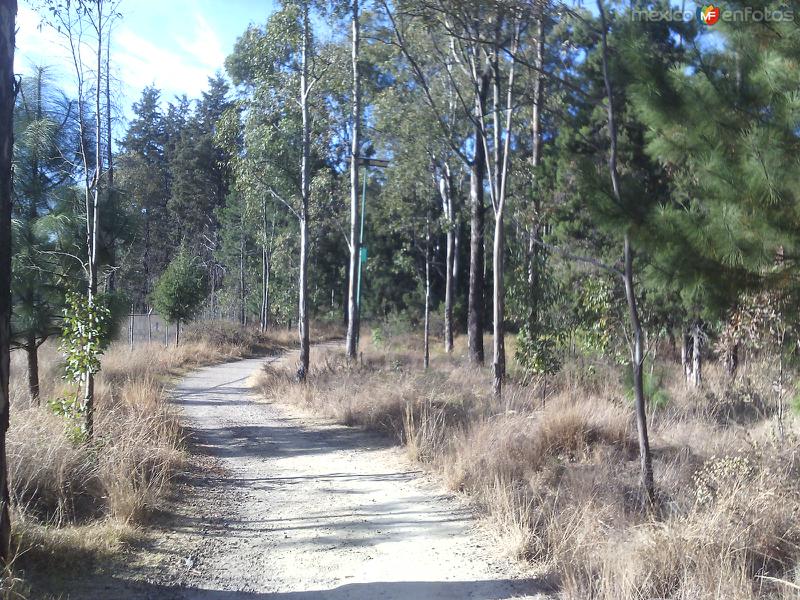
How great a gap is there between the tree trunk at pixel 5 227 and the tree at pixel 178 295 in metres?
23.3

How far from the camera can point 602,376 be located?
47.1 feet

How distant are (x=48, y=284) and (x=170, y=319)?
18.6 m

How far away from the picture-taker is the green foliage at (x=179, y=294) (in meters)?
27.5

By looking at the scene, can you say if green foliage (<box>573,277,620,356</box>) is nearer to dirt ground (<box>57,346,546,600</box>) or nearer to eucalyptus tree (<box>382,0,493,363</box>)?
eucalyptus tree (<box>382,0,493,363</box>)

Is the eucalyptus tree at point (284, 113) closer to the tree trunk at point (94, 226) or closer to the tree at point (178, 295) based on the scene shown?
the tree trunk at point (94, 226)

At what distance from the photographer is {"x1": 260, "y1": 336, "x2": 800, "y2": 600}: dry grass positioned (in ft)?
15.8

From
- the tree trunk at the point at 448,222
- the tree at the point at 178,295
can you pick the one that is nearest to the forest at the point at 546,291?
the tree trunk at the point at 448,222

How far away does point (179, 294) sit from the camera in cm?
2759

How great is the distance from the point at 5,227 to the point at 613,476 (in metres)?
6.03

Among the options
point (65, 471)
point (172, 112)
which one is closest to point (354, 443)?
point (65, 471)

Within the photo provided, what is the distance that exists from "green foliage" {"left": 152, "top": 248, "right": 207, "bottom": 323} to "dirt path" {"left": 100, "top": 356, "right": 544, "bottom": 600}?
18.3 metres

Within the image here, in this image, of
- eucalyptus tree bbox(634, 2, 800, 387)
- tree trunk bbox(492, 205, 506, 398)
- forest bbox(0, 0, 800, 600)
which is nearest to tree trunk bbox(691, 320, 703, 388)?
forest bbox(0, 0, 800, 600)

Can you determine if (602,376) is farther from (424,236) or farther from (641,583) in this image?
(424,236)

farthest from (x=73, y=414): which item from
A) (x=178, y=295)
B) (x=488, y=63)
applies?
(x=178, y=295)
